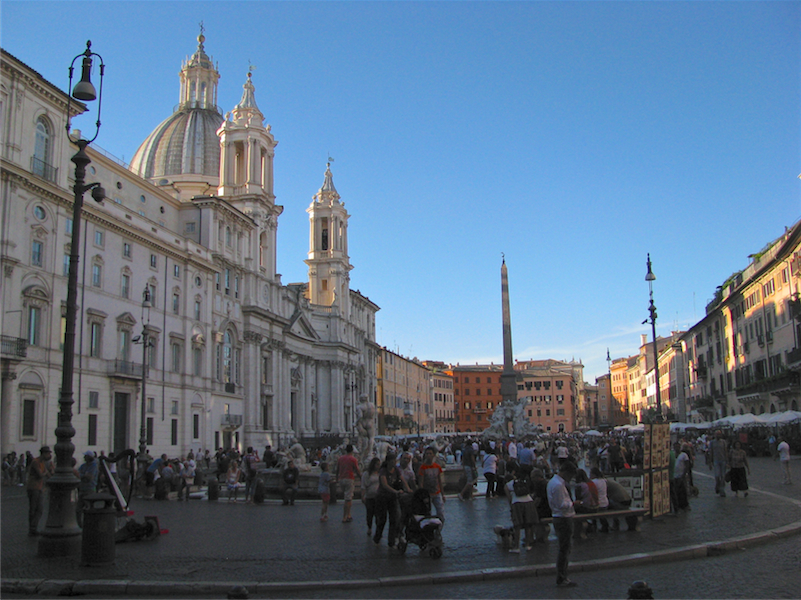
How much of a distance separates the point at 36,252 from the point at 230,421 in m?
19.5

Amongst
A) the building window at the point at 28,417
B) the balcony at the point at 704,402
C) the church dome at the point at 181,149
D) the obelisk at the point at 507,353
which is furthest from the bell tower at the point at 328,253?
the building window at the point at 28,417

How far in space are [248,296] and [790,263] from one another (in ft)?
106

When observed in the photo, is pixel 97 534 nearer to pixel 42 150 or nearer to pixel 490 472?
pixel 490 472

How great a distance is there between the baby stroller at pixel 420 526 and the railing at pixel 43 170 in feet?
84.1

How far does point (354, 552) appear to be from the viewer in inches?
424

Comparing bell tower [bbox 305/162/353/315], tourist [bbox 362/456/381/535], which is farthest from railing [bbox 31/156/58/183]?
bell tower [bbox 305/162/353/315]

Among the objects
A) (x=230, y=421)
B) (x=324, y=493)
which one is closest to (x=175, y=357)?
(x=230, y=421)

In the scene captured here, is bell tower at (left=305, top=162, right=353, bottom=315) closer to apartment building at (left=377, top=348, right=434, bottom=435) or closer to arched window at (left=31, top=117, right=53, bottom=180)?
apartment building at (left=377, top=348, right=434, bottom=435)

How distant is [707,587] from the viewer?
26.7ft

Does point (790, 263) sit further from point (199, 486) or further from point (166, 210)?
point (166, 210)

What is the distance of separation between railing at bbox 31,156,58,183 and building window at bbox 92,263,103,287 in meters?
4.53

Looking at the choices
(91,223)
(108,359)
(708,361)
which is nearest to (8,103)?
(91,223)

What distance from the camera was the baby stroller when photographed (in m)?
10.2

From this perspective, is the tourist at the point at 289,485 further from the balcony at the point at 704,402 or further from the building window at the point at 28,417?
the balcony at the point at 704,402
